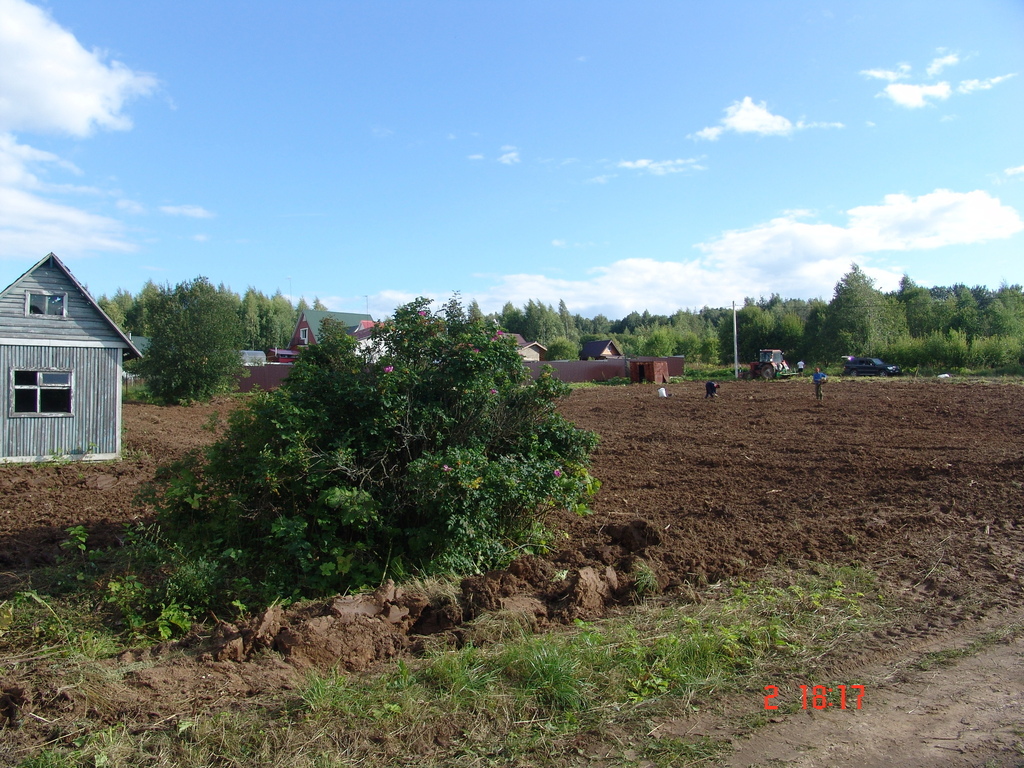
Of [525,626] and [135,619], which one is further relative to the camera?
[135,619]

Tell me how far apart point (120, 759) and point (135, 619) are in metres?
2.21

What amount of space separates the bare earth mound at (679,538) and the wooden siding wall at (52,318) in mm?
2849

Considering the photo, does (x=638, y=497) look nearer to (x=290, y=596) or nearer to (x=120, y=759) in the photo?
(x=290, y=596)

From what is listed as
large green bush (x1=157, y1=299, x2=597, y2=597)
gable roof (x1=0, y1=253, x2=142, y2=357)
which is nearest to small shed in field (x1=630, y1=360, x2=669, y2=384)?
gable roof (x1=0, y1=253, x2=142, y2=357)

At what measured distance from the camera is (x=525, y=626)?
15.3 feet

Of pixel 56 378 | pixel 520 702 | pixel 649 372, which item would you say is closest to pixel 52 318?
pixel 56 378

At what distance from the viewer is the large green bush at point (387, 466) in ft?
18.5

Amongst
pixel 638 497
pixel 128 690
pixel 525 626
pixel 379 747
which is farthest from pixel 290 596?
pixel 638 497

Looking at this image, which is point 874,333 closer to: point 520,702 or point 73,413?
point 73,413

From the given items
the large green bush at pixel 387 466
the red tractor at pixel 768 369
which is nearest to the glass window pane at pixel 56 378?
the large green bush at pixel 387 466

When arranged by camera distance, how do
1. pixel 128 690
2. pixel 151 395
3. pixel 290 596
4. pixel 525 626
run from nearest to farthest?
pixel 128 690 → pixel 525 626 → pixel 290 596 → pixel 151 395

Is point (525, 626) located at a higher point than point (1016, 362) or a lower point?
lower

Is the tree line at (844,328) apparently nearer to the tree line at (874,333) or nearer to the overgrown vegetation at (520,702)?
the tree line at (874,333)
